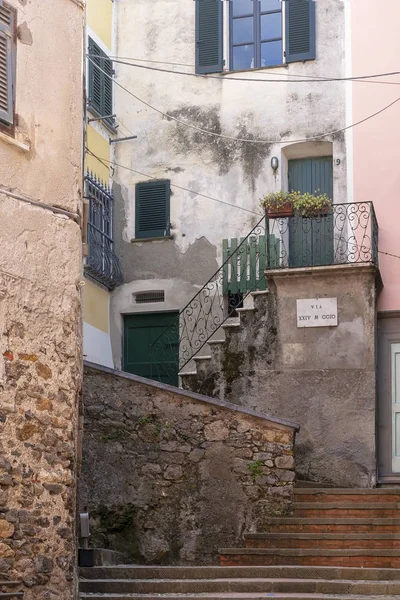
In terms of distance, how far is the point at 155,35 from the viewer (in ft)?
64.7

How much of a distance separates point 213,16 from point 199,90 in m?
1.25

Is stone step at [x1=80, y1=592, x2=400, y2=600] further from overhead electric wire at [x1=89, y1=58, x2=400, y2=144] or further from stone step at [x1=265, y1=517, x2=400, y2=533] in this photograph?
overhead electric wire at [x1=89, y1=58, x2=400, y2=144]

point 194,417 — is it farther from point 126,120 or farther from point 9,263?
point 126,120

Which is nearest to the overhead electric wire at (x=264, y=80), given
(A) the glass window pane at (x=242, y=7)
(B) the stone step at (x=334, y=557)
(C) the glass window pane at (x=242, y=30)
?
(C) the glass window pane at (x=242, y=30)

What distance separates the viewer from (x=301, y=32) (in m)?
18.7

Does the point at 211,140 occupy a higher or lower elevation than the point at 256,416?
higher

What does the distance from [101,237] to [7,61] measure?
8.09 metres

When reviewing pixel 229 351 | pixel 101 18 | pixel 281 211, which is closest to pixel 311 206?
pixel 281 211

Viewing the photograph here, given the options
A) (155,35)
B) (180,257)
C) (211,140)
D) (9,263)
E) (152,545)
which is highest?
(155,35)

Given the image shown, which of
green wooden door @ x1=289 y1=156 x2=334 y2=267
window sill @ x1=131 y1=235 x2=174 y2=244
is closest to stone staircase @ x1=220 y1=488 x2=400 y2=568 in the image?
green wooden door @ x1=289 y1=156 x2=334 y2=267

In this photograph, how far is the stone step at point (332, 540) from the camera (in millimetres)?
13891

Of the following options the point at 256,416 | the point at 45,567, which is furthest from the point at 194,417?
the point at 45,567

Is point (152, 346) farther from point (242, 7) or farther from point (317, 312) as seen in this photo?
point (242, 7)

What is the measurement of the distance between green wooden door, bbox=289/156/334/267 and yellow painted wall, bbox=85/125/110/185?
119 inches
